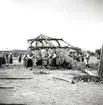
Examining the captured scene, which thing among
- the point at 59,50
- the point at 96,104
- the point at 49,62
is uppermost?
the point at 59,50

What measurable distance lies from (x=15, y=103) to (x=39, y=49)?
11742 mm

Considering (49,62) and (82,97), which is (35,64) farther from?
(82,97)

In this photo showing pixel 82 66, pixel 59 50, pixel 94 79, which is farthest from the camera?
pixel 59 50

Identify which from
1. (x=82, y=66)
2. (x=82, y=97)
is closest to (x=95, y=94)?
(x=82, y=97)

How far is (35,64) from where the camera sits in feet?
51.6

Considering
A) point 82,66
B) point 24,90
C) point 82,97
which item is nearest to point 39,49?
point 82,66

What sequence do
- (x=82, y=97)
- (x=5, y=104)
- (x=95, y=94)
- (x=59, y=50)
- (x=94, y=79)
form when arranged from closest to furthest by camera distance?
(x=5, y=104), (x=82, y=97), (x=95, y=94), (x=94, y=79), (x=59, y=50)

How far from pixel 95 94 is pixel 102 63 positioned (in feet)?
13.8

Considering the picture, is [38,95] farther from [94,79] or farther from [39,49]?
[39,49]

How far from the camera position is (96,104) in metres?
5.56

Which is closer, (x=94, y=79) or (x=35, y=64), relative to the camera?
(x=94, y=79)

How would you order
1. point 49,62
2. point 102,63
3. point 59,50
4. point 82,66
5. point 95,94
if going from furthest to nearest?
point 59,50, point 49,62, point 82,66, point 102,63, point 95,94

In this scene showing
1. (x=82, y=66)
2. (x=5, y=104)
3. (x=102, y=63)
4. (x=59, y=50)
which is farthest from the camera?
(x=59, y=50)

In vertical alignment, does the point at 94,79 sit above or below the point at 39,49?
below
